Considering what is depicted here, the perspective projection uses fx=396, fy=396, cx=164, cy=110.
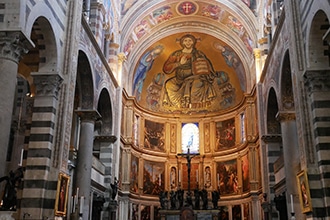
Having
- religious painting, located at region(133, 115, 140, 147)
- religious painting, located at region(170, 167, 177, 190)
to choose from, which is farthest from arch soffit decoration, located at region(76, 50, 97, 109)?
religious painting, located at region(170, 167, 177, 190)

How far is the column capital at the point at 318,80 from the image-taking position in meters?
12.2

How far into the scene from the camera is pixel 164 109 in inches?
1262

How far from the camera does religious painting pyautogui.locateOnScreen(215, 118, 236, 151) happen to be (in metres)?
30.1

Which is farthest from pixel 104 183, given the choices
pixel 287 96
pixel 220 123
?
pixel 220 123

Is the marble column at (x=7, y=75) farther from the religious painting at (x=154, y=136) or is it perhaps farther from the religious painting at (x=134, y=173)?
the religious painting at (x=154, y=136)

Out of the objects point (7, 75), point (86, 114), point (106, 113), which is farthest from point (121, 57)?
point (7, 75)

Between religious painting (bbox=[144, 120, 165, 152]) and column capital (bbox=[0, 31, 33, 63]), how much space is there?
67.0 feet

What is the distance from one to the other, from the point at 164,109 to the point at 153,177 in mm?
5630

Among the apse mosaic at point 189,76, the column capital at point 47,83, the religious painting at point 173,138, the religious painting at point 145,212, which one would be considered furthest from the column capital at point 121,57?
the column capital at point 47,83

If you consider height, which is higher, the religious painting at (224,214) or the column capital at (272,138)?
the column capital at (272,138)

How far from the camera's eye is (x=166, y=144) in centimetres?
3138

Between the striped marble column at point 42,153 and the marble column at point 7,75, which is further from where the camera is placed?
the striped marble column at point 42,153

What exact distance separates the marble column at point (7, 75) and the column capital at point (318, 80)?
8.39 m

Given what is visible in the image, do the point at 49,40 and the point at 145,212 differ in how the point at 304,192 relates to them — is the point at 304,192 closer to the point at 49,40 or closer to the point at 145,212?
the point at 49,40
